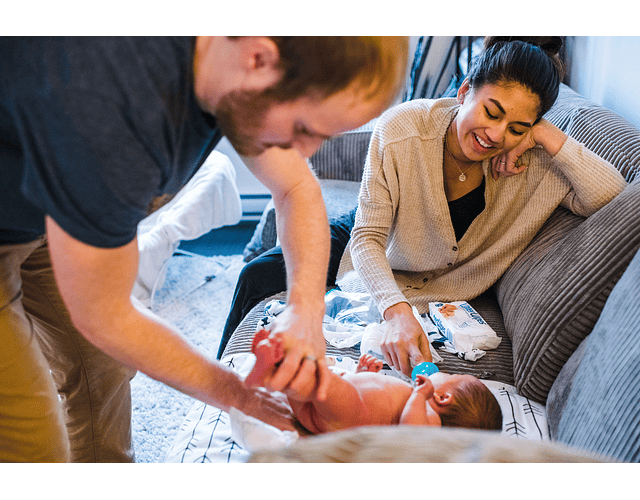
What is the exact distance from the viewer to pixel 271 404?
3.57 feet

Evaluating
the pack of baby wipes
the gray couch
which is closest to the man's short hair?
the gray couch

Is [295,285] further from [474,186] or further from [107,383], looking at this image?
[474,186]

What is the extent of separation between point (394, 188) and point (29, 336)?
108 centimetres

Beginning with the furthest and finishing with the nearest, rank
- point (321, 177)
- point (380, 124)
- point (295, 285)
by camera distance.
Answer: point (321, 177) → point (380, 124) → point (295, 285)

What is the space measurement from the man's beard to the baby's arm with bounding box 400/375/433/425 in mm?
663

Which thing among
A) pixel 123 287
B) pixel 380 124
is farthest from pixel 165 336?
pixel 380 124

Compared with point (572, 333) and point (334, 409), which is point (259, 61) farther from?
point (572, 333)

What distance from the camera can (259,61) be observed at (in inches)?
25.1

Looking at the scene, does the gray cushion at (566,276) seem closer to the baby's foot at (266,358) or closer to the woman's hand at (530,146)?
the woman's hand at (530,146)

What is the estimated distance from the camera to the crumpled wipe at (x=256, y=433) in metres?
0.99

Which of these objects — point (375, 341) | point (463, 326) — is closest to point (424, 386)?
point (375, 341)

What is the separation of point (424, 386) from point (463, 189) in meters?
0.76

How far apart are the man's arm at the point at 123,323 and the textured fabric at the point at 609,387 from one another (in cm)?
69

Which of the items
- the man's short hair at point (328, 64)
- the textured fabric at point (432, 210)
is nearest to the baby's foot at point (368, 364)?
the textured fabric at point (432, 210)
